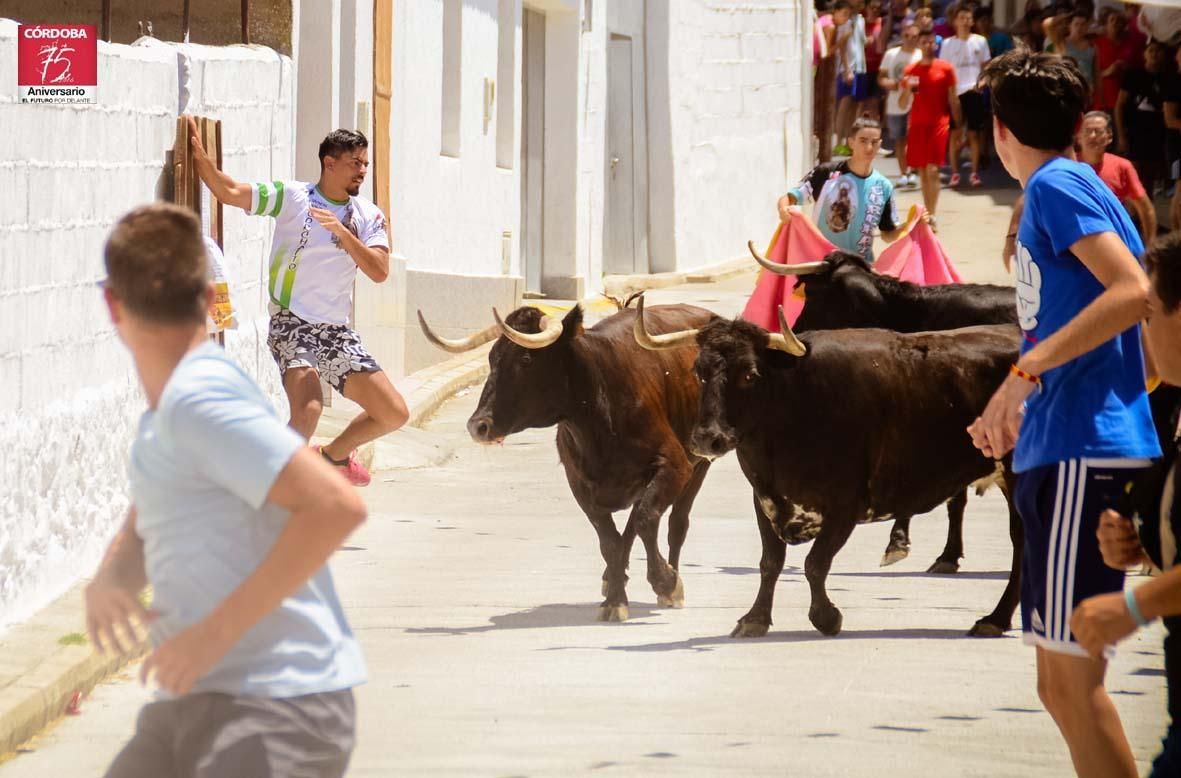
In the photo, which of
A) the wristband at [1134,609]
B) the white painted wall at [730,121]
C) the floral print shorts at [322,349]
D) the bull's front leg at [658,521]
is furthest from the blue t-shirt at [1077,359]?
the white painted wall at [730,121]

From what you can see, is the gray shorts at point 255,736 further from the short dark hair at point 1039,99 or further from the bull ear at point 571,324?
the bull ear at point 571,324

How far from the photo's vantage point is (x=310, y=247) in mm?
10320

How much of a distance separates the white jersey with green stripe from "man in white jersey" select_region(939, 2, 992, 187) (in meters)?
17.2

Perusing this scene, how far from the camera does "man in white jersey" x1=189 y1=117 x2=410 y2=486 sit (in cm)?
1027

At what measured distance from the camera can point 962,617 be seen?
9227 mm

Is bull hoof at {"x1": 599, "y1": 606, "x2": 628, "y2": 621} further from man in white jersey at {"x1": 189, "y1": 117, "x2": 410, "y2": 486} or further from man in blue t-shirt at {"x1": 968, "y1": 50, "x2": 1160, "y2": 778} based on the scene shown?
man in blue t-shirt at {"x1": 968, "y1": 50, "x2": 1160, "y2": 778}

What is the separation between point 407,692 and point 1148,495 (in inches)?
142

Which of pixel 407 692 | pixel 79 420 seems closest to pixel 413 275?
pixel 79 420

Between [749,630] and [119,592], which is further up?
[119,592]

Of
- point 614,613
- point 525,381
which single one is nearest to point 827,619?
point 614,613

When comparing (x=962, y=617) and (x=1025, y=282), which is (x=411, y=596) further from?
(x=1025, y=282)

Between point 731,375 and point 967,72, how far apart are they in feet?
62.1

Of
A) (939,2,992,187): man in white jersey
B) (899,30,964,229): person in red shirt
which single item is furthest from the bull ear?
(939,2,992,187): man in white jersey

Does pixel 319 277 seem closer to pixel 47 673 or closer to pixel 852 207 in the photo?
pixel 852 207
